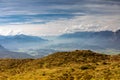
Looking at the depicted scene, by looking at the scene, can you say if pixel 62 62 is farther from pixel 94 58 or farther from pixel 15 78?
pixel 15 78

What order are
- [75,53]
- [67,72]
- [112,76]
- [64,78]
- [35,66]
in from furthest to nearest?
[75,53] → [35,66] → [67,72] → [64,78] → [112,76]

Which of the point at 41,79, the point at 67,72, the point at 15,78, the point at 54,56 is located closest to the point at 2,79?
the point at 15,78

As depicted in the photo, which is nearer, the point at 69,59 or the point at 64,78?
the point at 64,78

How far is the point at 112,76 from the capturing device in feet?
323

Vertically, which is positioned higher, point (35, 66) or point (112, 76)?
point (112, 76)

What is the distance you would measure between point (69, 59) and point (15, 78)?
52.6 meters

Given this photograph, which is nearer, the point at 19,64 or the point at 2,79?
the point at 2,79

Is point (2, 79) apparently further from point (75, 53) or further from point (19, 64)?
point (75, 53)

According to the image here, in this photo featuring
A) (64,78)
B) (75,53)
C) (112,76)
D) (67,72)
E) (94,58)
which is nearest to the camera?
(112,76)

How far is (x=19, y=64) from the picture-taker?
174 m

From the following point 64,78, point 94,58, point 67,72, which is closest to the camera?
point 64,78

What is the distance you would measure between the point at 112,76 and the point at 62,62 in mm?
61345

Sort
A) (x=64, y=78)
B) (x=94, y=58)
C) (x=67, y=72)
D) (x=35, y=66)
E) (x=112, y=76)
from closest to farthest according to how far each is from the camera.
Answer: (x=112, y=76)
(x=64, y=78)
(x=67, y=72)
(x=35, y=66)
(x=94, y=58)

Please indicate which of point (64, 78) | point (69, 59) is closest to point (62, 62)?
point (69, 59)
